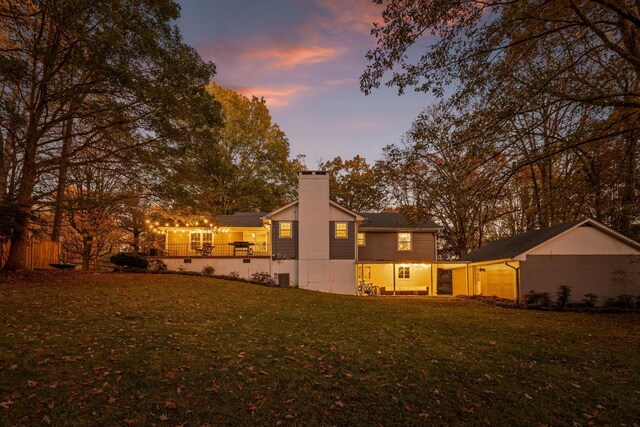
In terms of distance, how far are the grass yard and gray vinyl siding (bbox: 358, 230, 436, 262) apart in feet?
53.2

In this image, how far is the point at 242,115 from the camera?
38.8m

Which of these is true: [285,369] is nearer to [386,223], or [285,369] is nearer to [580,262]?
[580,262]

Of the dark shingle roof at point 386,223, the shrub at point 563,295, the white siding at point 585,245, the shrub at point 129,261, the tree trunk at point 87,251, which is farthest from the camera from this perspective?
the dark shingle roof at point 386,223

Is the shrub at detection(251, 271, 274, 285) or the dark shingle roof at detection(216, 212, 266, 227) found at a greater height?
the dark shingle roof at detection(216, 212, 266, 227)

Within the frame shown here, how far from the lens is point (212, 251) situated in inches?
1126

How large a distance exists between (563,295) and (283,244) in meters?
16.6

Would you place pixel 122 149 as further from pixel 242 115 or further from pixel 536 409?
pixel 242 115

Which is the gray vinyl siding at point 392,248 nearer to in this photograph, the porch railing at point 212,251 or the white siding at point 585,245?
the porch railing at point 212,251

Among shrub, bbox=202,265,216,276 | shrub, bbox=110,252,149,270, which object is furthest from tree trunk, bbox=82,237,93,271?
shrub, bbox=202,265,216,276

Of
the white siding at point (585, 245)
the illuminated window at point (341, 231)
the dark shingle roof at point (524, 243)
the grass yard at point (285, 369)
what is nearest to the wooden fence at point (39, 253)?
the grass yard at point (285, 369)

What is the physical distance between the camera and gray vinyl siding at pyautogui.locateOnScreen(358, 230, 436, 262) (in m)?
28.5

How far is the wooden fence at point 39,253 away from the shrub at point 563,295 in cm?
2601

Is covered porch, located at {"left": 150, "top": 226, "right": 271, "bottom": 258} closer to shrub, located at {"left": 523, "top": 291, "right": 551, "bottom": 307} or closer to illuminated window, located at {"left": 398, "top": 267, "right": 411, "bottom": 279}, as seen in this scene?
illuminated window, located at {"left": 398, "top": 267, "right": 411, "bottom": 279}

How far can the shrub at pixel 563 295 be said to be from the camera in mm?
19656
